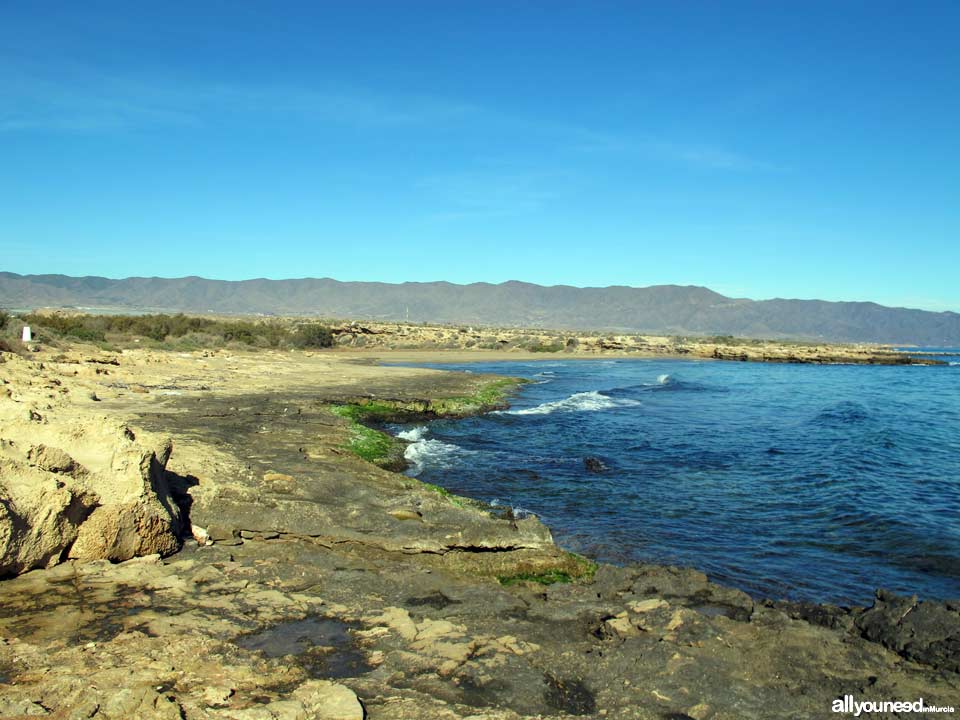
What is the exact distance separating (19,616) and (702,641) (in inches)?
214

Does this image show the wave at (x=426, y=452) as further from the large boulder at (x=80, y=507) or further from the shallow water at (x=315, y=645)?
the shallow water at (x=315, y=645)

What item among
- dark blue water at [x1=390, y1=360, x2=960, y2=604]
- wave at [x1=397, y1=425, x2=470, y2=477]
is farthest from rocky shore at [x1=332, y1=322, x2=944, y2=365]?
wave at [x1=397, y1=425, x2=470, y2=477]

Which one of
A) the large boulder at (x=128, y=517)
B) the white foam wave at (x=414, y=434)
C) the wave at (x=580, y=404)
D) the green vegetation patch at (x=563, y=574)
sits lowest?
the white foam wave at (x=414, y=434)

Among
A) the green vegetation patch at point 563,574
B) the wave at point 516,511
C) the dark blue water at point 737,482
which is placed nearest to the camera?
the green vegetation patch at point 563,574

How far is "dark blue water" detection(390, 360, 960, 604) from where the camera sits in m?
8.73

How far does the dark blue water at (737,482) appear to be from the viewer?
28.6 feet

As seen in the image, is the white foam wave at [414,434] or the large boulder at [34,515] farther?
the white foam wave at [414,434]

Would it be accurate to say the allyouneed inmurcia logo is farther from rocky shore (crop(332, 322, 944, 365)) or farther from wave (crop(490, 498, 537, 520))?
rocky shore (crop(332, 322, 944, 365))

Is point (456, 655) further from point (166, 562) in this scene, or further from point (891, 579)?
point (891, 579)

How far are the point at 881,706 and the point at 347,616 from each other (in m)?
4.13

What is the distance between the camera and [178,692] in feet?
13.4

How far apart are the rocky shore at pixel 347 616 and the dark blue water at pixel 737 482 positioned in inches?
71.4

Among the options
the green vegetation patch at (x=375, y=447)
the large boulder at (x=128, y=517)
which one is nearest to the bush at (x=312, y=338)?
the green vegetation patch at (x=375, y=447)

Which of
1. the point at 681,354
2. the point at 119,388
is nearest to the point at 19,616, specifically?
the point at 119,388
